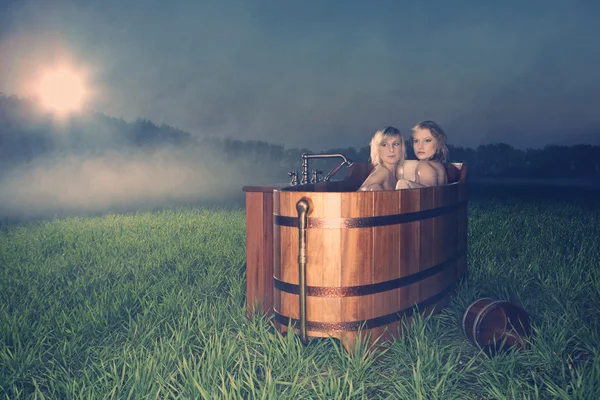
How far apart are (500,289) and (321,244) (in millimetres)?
2127

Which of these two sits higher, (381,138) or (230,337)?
(381,138)

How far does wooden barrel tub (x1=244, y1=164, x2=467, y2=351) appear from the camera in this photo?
121 inches

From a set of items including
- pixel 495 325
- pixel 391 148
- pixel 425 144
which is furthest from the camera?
pixel 425 144

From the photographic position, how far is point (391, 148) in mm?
4062

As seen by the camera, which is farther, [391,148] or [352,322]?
[391,148]

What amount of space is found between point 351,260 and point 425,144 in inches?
72.0

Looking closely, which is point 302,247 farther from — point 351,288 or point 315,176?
point 315,176

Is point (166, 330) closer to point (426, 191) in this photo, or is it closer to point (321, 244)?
point (321, 244)

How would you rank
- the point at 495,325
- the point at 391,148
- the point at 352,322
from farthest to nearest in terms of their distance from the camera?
the point at 391,148
the point at 495,325
the point at 352,322

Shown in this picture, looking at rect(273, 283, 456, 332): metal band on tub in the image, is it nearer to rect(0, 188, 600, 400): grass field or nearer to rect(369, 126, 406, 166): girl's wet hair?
rect(0, 188, 600, 400): grass field

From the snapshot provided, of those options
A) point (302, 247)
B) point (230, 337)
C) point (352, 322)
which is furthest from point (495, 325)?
point (230, 337)

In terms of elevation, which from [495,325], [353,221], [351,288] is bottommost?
[495,325]

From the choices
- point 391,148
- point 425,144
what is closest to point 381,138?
point 391,148

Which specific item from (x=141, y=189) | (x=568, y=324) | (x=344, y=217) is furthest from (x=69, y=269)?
(x=141, y=189)
